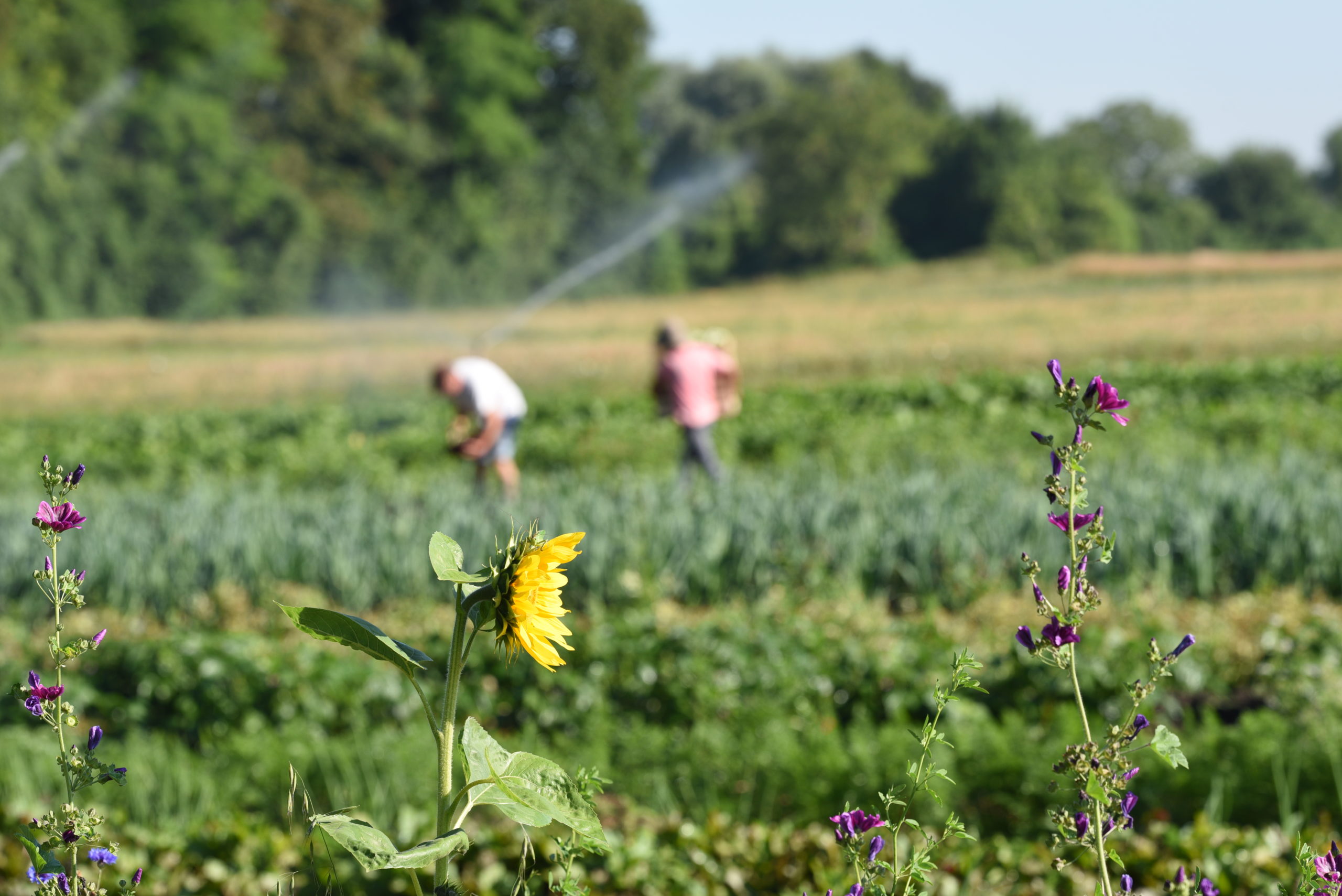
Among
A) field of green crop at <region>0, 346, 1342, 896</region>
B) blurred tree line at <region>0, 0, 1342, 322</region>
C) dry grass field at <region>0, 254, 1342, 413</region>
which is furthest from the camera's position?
blurred tree line at <region>0, 0, 1342, 322</region>

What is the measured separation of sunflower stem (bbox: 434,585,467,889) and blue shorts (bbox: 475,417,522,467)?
698 cm

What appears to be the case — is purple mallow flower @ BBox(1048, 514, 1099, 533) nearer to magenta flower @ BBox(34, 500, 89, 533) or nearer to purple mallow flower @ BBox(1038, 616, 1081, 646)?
purple mallow flower @ BBox(1038, 616, 1081, 646)

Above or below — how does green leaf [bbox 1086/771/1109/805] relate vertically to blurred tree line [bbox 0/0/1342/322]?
below

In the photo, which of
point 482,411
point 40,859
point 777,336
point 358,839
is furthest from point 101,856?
point 777,336

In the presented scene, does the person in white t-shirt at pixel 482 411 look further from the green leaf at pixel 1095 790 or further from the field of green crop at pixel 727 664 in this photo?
the green leaf at pixel 1095 790

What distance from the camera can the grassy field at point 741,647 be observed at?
3.19 m

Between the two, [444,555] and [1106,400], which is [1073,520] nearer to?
[1106,400]

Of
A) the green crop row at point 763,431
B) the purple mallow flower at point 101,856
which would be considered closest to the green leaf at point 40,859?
the purple mallow flower at point 101,856

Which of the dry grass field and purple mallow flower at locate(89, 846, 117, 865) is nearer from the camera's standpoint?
purple mallow flower at locate(89, 846, 117, 865)

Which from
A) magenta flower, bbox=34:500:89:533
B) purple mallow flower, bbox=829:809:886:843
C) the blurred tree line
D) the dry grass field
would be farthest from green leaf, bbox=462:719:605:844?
the blurred tree line

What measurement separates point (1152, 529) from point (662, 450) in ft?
20.9

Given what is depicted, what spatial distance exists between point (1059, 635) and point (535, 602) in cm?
41

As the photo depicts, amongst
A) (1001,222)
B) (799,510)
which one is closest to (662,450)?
(799,510)

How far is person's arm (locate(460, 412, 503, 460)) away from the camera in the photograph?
7.80m
